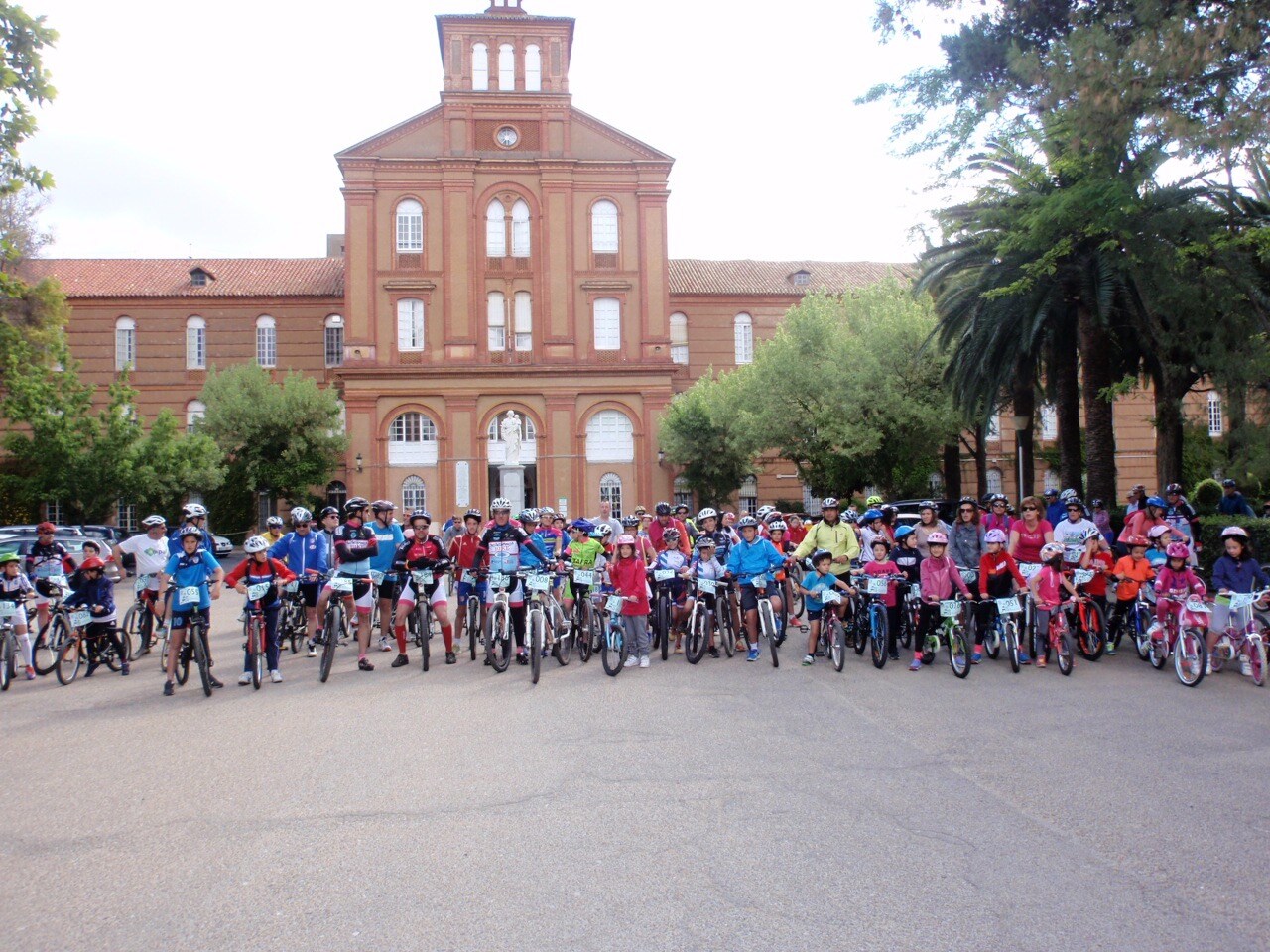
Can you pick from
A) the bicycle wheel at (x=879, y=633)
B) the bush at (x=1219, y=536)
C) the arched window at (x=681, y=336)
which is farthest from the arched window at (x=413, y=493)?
the bicycle wheel at (x=879, y=633)

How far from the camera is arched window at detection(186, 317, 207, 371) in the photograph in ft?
181

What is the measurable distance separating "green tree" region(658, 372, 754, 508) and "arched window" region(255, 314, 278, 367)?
71.2 feet

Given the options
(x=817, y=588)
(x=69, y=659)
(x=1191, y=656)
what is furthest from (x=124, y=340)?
(x=1191, y=656)

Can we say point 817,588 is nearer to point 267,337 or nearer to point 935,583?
point 935,583

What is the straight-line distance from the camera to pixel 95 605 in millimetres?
12766

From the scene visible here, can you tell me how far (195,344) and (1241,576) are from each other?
53.4m

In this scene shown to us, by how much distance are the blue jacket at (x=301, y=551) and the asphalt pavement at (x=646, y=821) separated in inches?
139

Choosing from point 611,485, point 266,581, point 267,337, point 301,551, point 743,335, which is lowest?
point 266,581

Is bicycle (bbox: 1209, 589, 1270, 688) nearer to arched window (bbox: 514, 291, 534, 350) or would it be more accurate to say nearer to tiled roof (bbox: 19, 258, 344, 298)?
arched window (bbox: 514, 291, 534, 350)

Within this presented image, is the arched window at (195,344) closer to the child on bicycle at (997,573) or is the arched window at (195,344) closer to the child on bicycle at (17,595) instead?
the child on bicycle at (17,595)

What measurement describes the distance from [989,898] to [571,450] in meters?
44.8

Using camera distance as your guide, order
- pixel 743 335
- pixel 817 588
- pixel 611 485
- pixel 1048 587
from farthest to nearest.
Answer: pixel 743 335, pixel 611 485, pixel 817 588, pixel 1048 587

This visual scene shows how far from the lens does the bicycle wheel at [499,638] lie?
12453 millimetres

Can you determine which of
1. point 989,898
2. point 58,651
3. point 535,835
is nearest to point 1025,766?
point 989,898
